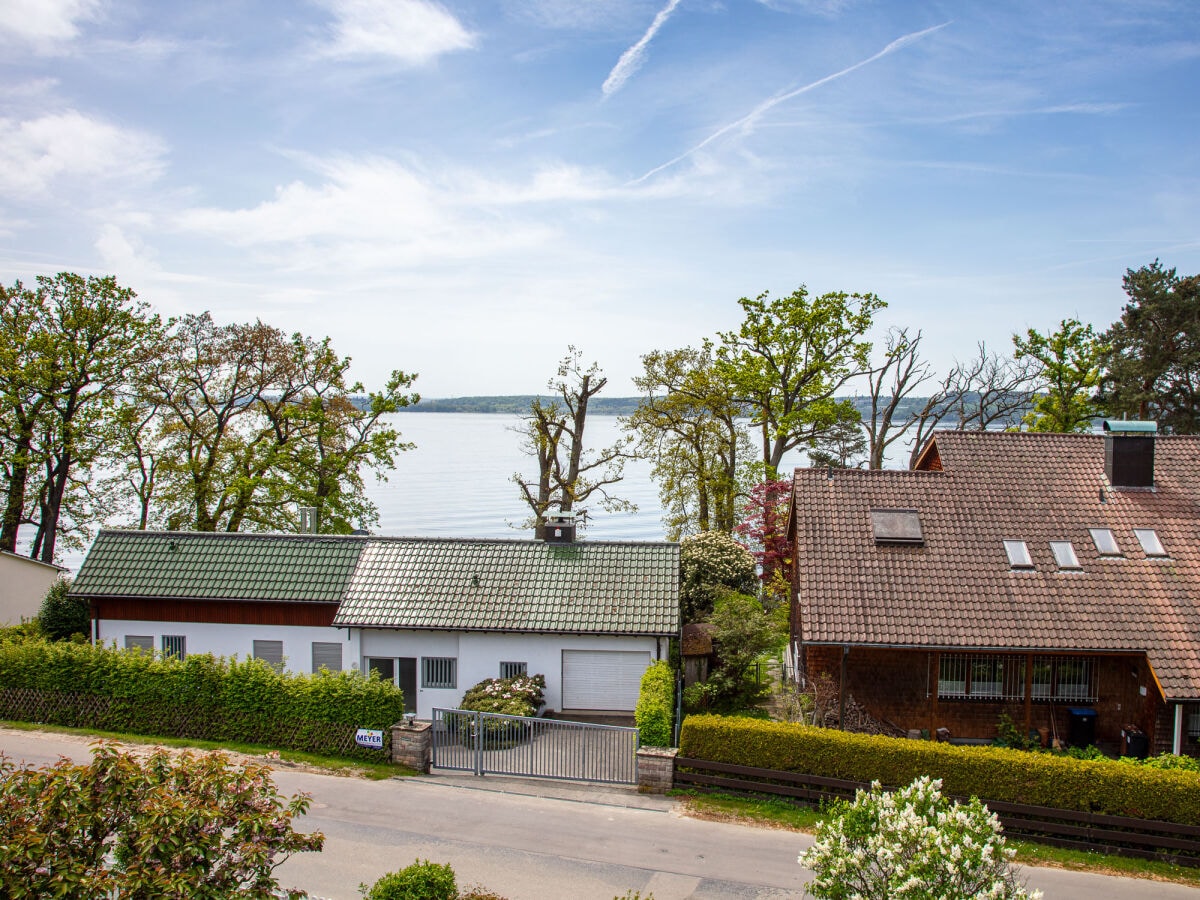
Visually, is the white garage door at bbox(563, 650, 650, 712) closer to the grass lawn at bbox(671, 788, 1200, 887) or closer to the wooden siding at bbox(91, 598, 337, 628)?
the grass lawn at bbox(671, 788, 1200, 887)

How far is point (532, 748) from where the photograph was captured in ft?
59.1

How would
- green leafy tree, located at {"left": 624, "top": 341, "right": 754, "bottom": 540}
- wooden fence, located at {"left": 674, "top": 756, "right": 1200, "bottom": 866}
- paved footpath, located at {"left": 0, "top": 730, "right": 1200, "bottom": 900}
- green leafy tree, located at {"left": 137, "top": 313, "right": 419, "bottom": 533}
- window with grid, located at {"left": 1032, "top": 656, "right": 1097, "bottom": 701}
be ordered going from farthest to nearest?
green leafy tree, located at {"left": 624, "top": 341, "right": 754, "bottom": 540}, green leafy tree, located at {"left": 137, "top": 313, "right": 419, "bottom": 533}, window with grid, located at {"left": 1032, "top": 656, "right": 1097, "bottom": 701}, wooden fence, located at {"left": 674, "top": 756, "right": 1200, "bottom": 866}, paved footpath, located at {"left": 0, "top": 730, "right": 1200, "bottom": 900}

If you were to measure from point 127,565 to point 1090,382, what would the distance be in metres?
41.2

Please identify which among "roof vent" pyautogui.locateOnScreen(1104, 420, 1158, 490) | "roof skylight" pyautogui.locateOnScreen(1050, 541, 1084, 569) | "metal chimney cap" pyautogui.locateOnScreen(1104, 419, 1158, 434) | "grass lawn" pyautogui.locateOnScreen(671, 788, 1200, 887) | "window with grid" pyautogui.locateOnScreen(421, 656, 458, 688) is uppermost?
"metal chimney cap" pyautogui.locateOnScreen(1104, 419, 1158, 434)

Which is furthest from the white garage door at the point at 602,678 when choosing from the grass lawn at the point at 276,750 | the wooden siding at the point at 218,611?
the wooden siding at the point at 218,611

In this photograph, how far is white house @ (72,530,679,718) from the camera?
21562 millimetres

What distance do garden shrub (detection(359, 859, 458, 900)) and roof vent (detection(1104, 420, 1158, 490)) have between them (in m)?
19.0

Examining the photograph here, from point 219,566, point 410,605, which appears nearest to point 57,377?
point 219,566

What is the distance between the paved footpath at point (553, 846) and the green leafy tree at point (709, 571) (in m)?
11.2

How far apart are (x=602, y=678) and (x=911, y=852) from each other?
13.1m

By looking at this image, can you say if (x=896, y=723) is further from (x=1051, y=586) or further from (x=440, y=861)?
(x=440, y=861)

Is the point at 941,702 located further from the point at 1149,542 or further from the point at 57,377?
the point at 57,377

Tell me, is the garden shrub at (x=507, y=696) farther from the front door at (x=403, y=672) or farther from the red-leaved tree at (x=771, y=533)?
the red-leaved tree at (x=771, y=533)

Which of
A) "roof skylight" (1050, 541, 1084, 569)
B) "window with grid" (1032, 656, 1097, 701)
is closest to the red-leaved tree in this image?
"roof skylight" (1050, 541, 1084, 569)
